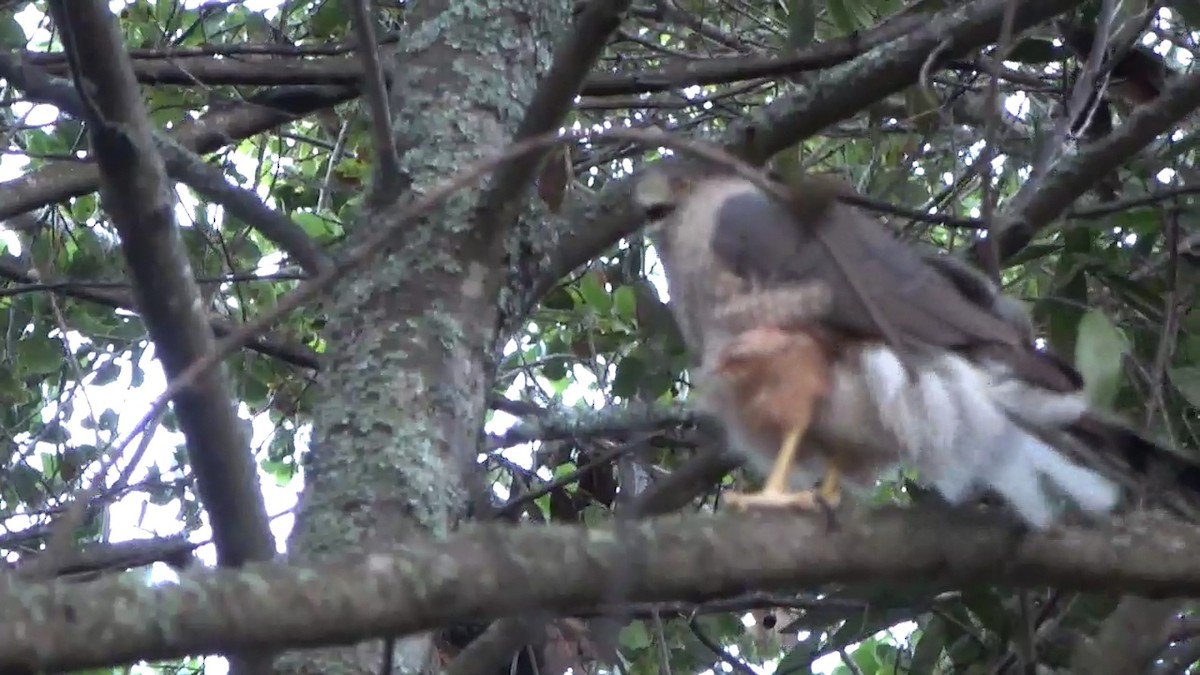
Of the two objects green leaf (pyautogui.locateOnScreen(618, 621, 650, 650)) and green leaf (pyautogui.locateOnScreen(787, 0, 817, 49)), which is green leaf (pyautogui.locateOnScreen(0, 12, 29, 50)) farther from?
green leaf (pyautogui.locateOnScreen(618, 621, 650, 650))

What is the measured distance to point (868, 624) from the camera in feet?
8.76

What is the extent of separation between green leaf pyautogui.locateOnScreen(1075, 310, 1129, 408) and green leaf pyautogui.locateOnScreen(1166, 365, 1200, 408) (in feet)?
1.26

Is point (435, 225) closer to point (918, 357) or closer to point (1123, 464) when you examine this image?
point (918, 357)

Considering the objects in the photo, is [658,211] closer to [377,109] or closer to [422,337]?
[422,337]

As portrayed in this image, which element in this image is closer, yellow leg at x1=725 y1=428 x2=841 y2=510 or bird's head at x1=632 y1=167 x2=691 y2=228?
yellow leg at x1=725 y1=428 x2=841 y2=510

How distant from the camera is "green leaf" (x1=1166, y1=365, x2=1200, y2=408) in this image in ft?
8.13

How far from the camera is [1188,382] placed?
251 centimetres

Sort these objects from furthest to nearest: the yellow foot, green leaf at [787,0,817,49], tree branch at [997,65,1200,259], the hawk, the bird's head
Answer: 1. green leaf at [787,0,817,49]
2. the bird's head
3. tree branch at [997,65,1200,259]
4. the hawk
5. the yellow foot

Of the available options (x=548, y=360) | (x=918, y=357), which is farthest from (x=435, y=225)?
(x=548, y=360)

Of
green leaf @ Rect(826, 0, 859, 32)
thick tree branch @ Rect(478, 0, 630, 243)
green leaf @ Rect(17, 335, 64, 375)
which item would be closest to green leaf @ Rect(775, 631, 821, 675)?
thick tree branch @ Rect(478, 0, 630, 243)

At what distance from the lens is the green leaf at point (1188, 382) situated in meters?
2.48

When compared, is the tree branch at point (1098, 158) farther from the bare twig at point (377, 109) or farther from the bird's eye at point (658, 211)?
the bare twig at point (377, 109)

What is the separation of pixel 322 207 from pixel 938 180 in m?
1.61

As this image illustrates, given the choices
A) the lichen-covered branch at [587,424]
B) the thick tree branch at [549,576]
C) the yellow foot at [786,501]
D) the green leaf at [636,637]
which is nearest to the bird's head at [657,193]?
the lichen-covered branch at [587,424]
